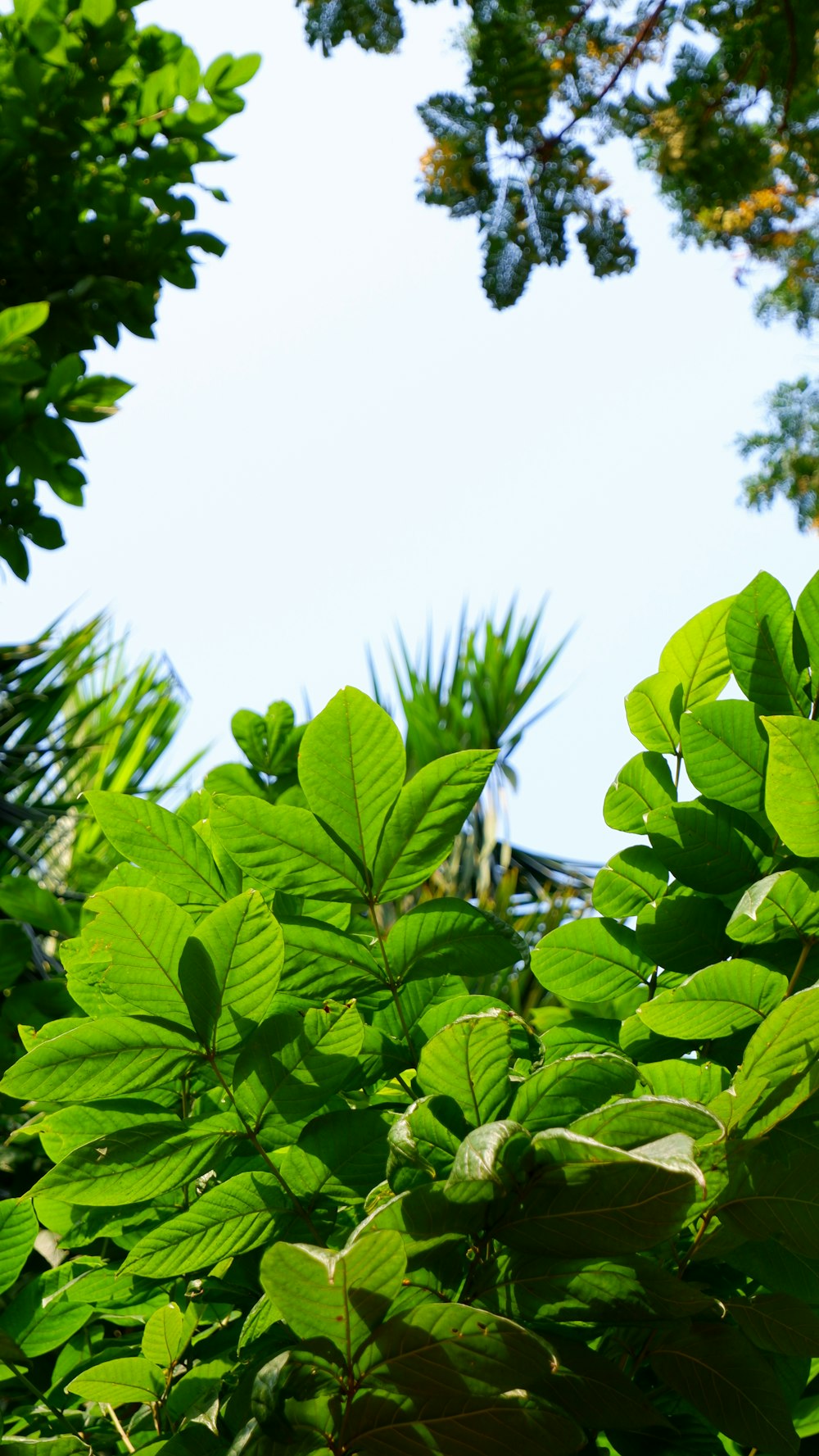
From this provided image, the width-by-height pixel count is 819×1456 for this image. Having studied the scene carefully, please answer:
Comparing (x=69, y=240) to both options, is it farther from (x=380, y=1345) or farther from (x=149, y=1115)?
(x=380, y=1345)

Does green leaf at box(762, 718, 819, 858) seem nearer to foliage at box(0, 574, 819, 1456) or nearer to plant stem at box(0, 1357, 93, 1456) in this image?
foliage at box(0, 574, 819, 1456)

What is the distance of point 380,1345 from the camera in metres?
0.27

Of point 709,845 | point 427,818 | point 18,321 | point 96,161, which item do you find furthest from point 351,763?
point 96,161

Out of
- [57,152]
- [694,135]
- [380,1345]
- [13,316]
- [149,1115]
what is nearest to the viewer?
[380,1345]

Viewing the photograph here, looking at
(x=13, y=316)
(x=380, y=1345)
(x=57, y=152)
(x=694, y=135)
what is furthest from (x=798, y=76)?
(x=380, y=1345)

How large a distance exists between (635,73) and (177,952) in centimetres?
387

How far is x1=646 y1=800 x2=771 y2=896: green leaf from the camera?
1.32 feet

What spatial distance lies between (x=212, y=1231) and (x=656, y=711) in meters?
0.26

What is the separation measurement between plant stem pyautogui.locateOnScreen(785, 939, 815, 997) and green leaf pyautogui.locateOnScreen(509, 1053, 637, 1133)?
77mm

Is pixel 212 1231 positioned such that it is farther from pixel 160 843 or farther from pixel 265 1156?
pixel 160 843

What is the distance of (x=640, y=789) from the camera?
45 centimetres

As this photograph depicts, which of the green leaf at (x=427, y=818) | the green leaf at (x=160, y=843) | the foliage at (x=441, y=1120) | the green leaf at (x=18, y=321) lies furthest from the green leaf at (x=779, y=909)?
the green leaf at (x=18, y=321)

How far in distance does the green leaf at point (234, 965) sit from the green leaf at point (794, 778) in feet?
0.54

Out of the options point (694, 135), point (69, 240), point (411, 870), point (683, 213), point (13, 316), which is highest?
point (683, 213)
